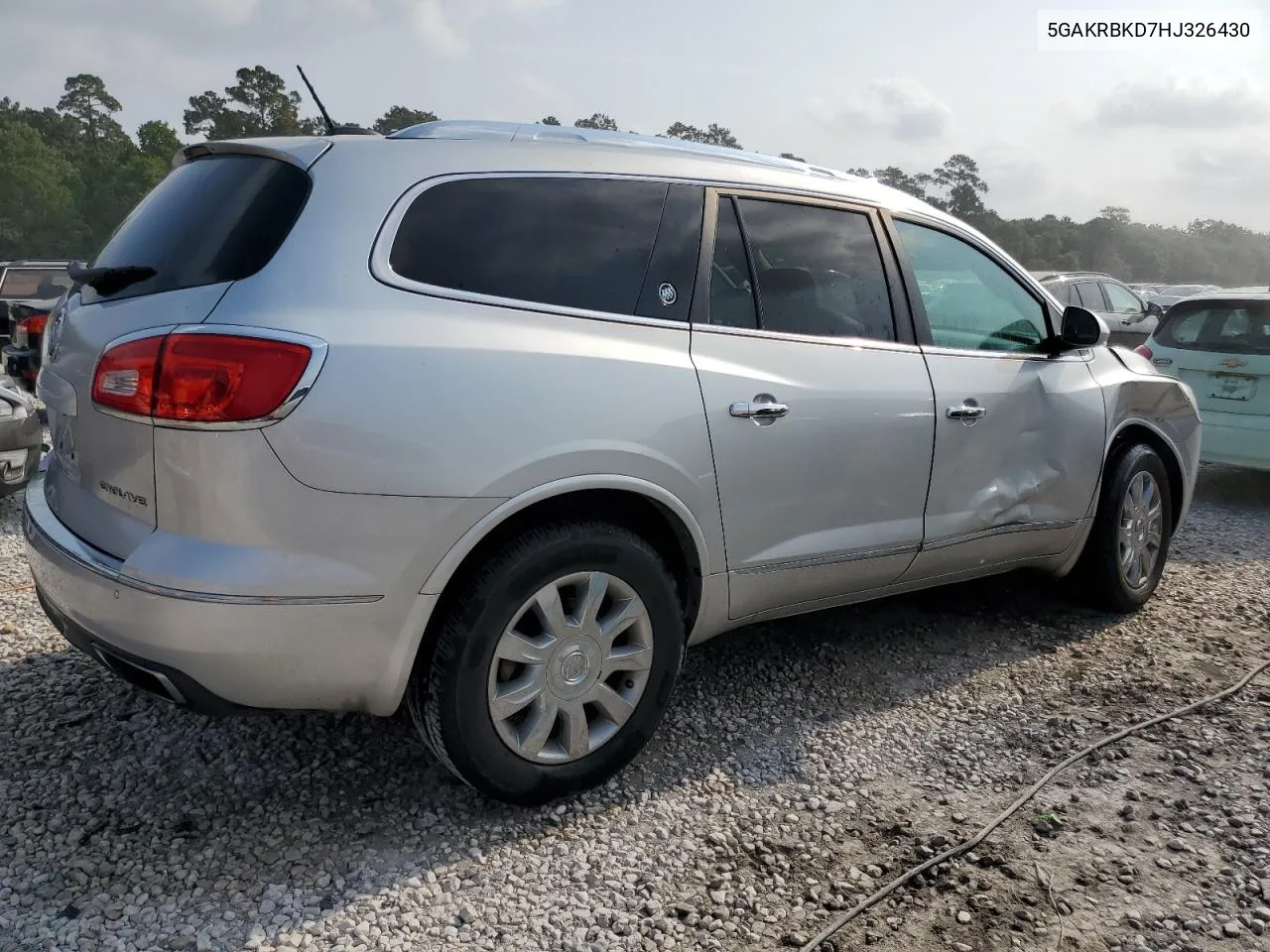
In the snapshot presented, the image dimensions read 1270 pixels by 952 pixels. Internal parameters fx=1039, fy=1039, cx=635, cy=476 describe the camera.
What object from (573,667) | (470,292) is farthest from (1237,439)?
(470,292)

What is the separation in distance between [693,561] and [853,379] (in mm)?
821

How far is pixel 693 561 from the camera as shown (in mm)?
3029

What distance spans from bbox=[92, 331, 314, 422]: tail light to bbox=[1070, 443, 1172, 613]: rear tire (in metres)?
3.48

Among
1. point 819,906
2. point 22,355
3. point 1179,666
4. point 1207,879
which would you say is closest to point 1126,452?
point 1179,666

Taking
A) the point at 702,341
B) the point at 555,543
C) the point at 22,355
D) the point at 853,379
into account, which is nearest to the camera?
the point at 555,543

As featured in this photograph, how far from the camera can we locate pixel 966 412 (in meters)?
3.67

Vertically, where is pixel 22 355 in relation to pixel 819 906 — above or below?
above

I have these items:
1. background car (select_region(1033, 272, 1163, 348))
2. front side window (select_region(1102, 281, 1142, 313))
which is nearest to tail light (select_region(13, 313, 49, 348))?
background car (select_region(1033, 272, 1163, 348))

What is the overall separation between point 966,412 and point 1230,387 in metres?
4.75

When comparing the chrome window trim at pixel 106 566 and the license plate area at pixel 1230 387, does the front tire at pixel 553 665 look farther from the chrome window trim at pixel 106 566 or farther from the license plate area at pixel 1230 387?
the license plate area at pixel 1230 387

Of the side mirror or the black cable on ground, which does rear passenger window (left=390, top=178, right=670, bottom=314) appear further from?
the side mirror

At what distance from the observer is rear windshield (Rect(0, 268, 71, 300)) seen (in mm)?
12109

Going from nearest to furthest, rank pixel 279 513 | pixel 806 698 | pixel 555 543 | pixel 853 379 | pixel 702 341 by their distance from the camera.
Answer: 1. pixel 279 513
2. pixel 555 543
3. pixel 702 341
4. pixel 853 379
5. pixel 806 698

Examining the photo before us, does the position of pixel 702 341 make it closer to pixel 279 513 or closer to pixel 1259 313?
pixel 279 513
